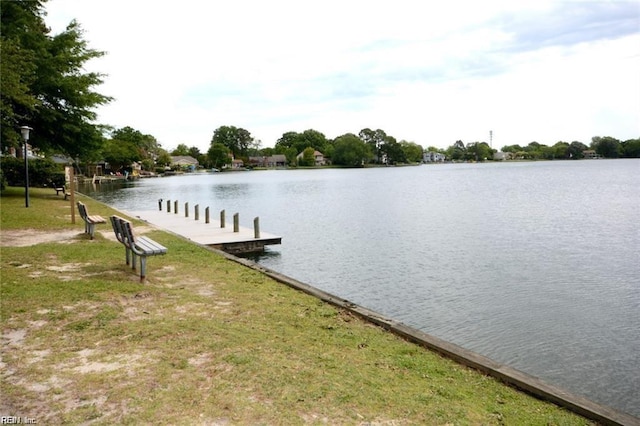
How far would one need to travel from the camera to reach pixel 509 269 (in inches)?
567

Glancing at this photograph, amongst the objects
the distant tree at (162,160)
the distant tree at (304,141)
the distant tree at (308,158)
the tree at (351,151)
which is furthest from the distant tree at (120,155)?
the distant tree at (304,141)

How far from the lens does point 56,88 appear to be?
24734 millimetres

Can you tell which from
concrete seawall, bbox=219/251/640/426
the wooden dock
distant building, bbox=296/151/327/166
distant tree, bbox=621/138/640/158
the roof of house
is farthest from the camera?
distant tree, bbox=621/138/640/158

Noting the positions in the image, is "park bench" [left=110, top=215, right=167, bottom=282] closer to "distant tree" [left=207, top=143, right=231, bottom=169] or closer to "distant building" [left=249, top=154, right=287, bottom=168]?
"distant tree" [left=207, top=143, right=231, bottom=169]

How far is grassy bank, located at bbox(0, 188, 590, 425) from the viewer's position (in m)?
3.94

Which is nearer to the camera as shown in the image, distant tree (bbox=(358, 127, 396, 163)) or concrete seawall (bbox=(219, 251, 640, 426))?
concrete seawall (bbox=(219, 251, 640, 426))

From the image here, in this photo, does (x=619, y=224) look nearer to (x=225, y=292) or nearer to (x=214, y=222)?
(x=214, y=222)

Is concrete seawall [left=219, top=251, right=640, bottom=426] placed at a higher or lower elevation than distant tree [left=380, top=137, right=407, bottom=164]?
lower

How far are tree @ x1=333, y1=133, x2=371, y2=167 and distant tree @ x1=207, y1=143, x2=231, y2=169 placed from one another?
36.2m

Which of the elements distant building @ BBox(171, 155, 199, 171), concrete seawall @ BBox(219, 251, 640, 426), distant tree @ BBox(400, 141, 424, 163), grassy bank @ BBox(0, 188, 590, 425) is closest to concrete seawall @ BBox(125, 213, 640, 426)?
concrete seawall @ BBox(219, 251, 640, 426)

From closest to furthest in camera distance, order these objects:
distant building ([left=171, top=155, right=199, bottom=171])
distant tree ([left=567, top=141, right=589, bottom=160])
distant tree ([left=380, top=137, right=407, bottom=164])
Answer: distant building ([left=171, top=155, right=199, bottom=171]) < distant tree ([left=380, top=137, right=407, bottom=164]) < distant tree ([left=567, top=141, right=589, bottom=160])

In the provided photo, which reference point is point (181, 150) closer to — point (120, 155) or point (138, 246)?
point (120, 155)

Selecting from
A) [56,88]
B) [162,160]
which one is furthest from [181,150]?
[56,88]

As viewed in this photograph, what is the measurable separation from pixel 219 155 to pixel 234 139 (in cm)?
2009
